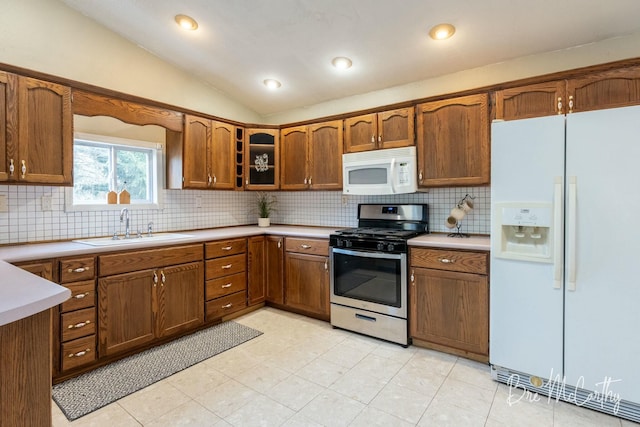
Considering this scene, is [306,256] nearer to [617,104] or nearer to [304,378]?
[304,378]

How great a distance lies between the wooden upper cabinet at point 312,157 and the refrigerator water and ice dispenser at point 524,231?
65.1 inches

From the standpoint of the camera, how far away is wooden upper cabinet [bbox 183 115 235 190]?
324cm

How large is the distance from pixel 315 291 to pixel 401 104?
200 cm

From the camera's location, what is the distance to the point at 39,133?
7.52 feet

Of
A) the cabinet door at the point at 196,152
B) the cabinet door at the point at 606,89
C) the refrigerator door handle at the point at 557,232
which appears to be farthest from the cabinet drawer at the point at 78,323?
the cabinet door at the point at 606,89

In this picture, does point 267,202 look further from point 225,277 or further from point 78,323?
point 78,323

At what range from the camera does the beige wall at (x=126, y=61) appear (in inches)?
93.5

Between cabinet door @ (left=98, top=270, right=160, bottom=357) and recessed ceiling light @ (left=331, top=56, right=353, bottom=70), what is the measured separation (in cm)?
250

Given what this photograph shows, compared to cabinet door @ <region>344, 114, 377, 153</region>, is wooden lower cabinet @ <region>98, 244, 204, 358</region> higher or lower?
lower

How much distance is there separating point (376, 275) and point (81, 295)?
7.41 feet

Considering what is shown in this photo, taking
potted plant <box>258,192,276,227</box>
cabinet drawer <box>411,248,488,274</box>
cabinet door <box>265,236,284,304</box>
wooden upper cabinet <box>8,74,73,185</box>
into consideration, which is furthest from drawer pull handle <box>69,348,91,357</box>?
cabinet drawer <box>411,248,488,274</box>

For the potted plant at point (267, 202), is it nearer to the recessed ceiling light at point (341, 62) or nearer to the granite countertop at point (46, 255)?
the granite countertop at point (46, 255)

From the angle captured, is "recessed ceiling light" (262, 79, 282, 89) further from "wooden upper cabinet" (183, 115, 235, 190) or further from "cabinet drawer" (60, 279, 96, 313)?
"cabinet drawer" (60, 279, 96, 313)

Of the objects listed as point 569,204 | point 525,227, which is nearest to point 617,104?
point 569,204
